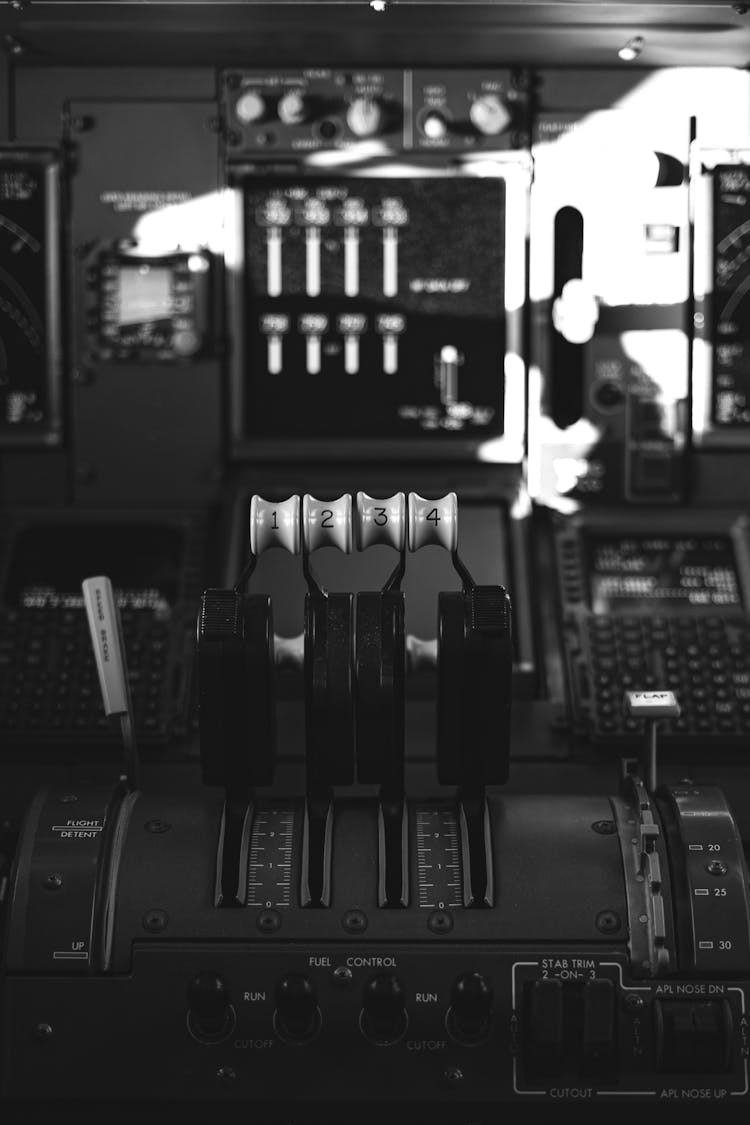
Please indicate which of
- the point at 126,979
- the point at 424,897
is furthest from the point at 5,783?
the point at 424,897

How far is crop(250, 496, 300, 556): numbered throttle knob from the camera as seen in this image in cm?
168

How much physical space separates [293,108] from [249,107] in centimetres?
10

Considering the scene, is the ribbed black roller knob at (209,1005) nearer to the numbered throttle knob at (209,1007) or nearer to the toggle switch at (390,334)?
the numbered throttle knob at (209,1007)

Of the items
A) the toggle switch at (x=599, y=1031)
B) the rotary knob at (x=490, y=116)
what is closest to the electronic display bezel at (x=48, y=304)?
the rotary knob at (x=490, y=116)

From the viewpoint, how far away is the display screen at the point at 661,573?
2.54 m

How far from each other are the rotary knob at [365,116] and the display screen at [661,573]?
1.01 meters

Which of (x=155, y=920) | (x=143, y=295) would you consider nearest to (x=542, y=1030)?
(x=155, y=920)

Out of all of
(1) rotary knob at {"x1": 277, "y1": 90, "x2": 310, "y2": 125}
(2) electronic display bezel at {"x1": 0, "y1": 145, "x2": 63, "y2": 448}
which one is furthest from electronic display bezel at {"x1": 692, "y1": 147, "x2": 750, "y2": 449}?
(2) electronic display bezel at {"x1": 0, "y1": 145, "x2": 63, "y2": 448}

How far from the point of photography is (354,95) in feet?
8.63

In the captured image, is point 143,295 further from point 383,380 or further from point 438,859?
point 438,859

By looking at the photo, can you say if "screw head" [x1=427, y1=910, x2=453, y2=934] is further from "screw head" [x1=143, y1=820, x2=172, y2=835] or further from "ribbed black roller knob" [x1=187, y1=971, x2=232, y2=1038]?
"screw head" [x1=143, y1=820, x2=172, y2=835]

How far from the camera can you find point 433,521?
5.56ft

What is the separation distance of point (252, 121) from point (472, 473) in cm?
91

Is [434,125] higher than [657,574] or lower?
higher
